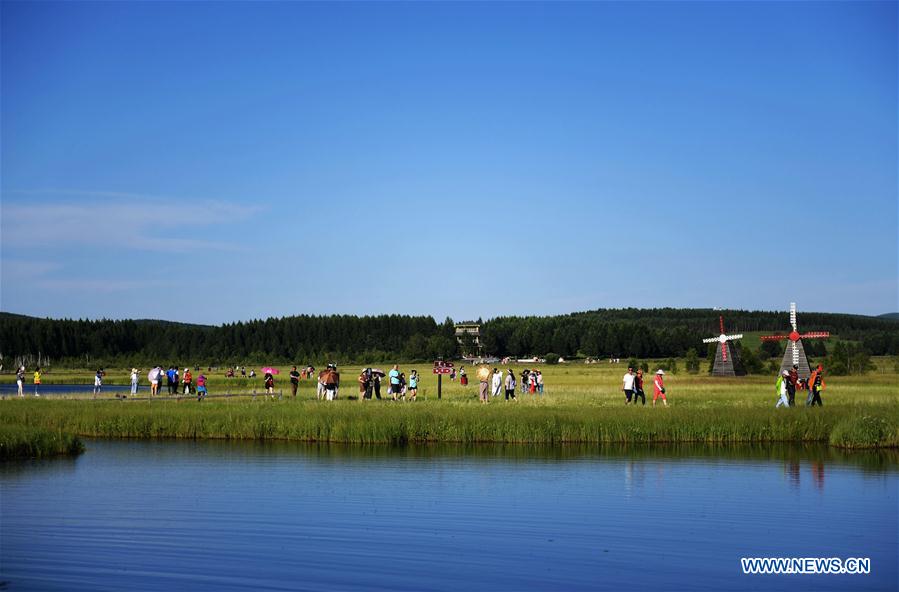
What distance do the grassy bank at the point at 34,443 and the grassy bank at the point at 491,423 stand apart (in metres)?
1.31

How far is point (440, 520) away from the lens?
21.7 metres

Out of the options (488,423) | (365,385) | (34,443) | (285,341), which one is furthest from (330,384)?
(285,341)

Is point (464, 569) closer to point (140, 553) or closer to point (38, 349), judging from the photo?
point (140, 553)

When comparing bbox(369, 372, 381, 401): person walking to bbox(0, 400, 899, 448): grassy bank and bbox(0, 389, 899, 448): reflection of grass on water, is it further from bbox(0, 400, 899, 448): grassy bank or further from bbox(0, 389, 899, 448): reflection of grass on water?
bbox(0, 400, 899, 448): grassy bank

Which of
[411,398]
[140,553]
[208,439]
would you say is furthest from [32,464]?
[411,398]

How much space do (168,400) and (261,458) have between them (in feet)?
51.0

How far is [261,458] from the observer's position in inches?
1248

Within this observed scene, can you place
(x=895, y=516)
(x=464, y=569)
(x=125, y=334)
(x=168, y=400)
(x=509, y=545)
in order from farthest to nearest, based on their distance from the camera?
(x=125, y=334)
(x=168, y=400)
(x=895, y=516)
(x=509, y=545)
(x=464, y=569)

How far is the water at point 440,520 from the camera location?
17.1m

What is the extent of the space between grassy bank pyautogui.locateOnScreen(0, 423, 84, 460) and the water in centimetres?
117

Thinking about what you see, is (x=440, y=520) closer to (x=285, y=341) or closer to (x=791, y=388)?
(x=791, y=388)

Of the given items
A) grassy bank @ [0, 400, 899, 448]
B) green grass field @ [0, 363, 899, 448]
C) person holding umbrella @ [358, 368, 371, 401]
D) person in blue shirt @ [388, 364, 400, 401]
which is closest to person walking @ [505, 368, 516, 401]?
person in blue shirt @ [388, 364, 400, 401]

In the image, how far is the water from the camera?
1708cm

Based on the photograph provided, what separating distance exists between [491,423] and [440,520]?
14511 mm
